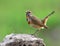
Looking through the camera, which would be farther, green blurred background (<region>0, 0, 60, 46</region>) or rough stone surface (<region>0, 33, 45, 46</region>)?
green blurred background (<region>0, 0, 60, 46</region>)

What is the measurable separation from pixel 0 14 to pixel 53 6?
1720mm

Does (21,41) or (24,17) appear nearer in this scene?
(21,41)

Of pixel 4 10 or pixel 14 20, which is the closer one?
pixel 14 20

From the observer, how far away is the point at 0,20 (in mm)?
10883

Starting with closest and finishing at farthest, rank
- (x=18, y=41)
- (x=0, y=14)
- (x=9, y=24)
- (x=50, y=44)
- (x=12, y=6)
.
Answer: (x=18, y=41), (x=50, y=44), (x=9, y=24), (x=0, y=14), (x=12, y=6)

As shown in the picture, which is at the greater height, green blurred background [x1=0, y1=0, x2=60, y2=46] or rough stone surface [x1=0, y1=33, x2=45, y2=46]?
green blurred background [x1=0, y1=0, x2=60, y2=46]

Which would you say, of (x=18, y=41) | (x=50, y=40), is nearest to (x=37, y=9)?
(x=50, y=40)

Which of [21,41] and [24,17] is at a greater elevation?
[24,17]

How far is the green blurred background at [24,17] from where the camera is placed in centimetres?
966

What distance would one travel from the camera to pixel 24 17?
10.8 metres

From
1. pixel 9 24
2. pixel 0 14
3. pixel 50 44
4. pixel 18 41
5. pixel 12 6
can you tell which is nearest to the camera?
pixel 18 41

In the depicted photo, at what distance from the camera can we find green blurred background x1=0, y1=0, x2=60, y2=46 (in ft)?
31.7

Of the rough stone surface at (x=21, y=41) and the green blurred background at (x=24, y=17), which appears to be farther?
the green blurred background at (x=24, y=17)

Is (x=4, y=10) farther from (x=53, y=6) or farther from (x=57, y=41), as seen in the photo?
(x=57, y=41)
